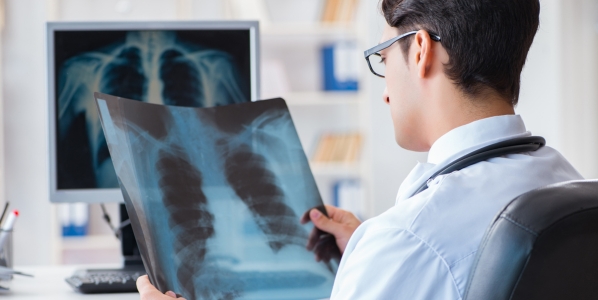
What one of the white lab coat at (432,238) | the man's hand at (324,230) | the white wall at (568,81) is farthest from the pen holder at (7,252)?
the white wall at (568,81)

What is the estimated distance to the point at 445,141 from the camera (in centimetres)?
78

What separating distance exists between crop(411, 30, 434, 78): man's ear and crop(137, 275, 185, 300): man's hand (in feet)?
1.45

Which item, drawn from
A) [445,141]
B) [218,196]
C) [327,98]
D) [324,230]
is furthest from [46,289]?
[327,98]

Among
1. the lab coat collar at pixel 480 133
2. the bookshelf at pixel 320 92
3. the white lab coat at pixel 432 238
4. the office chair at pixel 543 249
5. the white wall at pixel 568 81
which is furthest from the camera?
the bookshelf at pixel 320 92

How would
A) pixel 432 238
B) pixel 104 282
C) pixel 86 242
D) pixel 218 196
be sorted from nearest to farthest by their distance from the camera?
1. pixel 432 238
2. pixel 218 196
3. pixel 104 282
4. pixel 86 242

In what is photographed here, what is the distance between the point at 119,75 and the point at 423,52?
2.65 ft

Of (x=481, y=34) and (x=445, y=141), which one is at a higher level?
(x=481, y=34)

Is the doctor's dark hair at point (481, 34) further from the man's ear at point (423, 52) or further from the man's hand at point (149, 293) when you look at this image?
the man's hand at point (149, 293)

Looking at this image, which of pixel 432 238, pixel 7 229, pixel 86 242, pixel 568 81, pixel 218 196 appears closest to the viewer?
pixel 432 238

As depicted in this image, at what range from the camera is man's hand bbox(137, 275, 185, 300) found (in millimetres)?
785

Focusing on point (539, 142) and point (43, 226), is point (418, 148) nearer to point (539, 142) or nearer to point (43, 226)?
point (539, 142)

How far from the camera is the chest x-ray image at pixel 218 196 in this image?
89 cm

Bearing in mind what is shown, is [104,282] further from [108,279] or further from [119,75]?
[119,75]

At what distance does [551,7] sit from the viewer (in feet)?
9.73
